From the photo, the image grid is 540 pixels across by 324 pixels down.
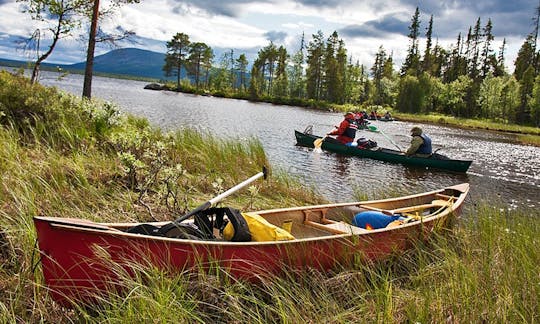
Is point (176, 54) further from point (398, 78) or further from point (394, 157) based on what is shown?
point (394, 157)

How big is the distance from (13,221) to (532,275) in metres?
5.02

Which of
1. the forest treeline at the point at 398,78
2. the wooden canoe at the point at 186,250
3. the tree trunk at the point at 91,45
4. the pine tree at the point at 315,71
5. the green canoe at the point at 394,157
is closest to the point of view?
the wooden canoe at the point at 186,250

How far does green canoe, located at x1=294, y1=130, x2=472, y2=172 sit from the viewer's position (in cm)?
1702

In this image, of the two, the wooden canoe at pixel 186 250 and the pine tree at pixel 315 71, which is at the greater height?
the pine tree at pixel 315 71

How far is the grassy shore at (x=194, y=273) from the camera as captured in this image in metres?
3.69

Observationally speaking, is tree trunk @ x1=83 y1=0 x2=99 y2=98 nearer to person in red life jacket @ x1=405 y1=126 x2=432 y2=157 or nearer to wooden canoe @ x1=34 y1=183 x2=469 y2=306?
wooden canoe @ x1=34 y1=183 x2=469 y2=306

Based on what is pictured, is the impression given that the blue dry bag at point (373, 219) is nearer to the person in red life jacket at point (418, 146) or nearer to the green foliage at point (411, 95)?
the person in red life jacket at point (418, 146)

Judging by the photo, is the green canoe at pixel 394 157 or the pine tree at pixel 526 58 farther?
the pine tree at pixel 526 58

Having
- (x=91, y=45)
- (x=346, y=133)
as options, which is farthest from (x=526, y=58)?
(x=91, y=45)

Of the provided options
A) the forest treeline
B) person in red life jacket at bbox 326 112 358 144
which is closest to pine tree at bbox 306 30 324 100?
the forest treeline

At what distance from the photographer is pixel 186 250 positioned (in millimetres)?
4121

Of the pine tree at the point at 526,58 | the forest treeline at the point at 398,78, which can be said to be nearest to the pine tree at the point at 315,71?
the forest treeline at the point at 398,78

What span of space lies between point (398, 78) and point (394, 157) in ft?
198

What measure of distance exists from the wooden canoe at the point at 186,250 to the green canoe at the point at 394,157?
1144 centimetres
